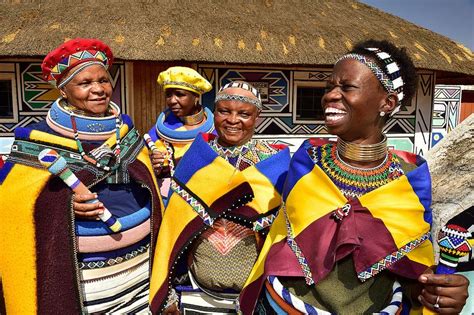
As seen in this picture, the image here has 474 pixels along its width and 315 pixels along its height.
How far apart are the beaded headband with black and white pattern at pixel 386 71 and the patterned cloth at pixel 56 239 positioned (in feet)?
4.34

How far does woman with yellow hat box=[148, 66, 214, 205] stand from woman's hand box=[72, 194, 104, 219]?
1302 mm

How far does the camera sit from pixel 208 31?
279 inches

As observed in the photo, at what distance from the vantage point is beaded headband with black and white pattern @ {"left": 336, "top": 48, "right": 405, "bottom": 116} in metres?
1.43

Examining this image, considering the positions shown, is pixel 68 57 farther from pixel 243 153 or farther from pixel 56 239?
pixel 243 153

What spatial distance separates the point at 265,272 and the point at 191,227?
0.55 metres

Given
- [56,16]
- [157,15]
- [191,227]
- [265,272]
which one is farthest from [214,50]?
[265,272]

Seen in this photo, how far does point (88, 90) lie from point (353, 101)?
133 centimetres

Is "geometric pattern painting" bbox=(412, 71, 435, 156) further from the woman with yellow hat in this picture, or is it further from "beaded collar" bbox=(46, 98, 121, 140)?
"beaded collar" bbox=(46, 98, 121, 140)

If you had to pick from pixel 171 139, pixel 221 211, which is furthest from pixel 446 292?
pixel 171 139

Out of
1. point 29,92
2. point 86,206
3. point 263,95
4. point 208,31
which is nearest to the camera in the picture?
point 86,206

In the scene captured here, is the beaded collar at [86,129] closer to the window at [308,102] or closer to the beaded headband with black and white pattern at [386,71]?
the beaded headband with black and white pattern at [386,71]

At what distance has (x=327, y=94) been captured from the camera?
4.85 feet

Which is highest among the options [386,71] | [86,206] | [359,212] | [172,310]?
[386,71]

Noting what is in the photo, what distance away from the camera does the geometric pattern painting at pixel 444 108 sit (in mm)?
8891
